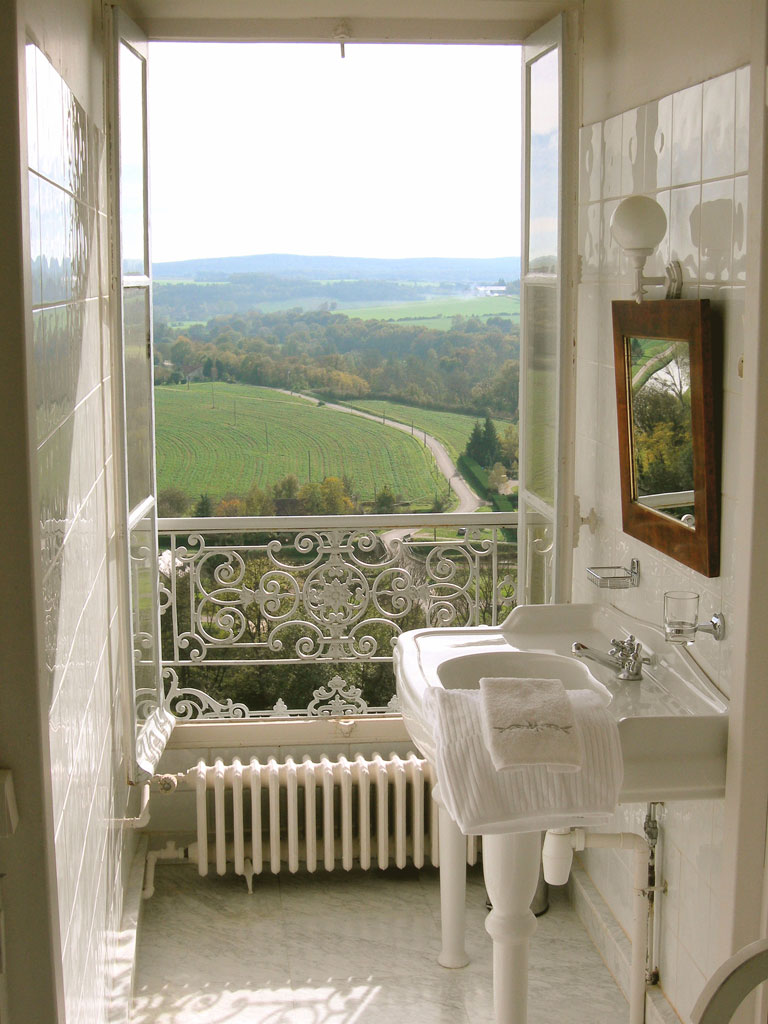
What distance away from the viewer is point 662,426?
242cm

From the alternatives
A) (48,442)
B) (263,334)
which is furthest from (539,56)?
(263,334)

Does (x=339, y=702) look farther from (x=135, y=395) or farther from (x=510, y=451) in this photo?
(x=510, y=451)

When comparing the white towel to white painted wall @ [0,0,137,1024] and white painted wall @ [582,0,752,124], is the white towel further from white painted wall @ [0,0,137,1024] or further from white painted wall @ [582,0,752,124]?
white painted wall @ [582,0,752,124]

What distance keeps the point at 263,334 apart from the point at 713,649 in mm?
6067

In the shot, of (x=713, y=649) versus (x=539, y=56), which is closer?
(x=713, y=649)

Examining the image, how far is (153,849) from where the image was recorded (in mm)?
3502

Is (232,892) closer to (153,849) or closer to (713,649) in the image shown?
(153,849)

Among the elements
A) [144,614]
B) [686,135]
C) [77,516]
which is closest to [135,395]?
[144,614]

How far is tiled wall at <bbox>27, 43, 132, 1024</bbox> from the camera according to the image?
1.71 metres

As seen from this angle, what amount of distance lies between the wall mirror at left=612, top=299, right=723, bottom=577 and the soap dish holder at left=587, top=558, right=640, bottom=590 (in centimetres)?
10

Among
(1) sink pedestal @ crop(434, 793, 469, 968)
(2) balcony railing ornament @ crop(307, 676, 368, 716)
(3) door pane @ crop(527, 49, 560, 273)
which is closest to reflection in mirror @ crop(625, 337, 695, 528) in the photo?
(3) door pane @ crop(527, 49, 560, 273)

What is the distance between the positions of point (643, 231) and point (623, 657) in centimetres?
96

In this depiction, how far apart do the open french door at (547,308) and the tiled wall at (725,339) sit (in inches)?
2.0

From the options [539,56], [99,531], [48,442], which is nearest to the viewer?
[48,442]
